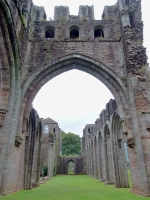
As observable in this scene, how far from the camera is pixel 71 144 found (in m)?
44.2

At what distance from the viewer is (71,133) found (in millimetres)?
45562

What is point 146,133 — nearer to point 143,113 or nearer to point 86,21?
point 143,113

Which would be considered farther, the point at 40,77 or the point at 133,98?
the point at 40,77

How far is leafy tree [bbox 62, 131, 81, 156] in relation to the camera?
1713 inches

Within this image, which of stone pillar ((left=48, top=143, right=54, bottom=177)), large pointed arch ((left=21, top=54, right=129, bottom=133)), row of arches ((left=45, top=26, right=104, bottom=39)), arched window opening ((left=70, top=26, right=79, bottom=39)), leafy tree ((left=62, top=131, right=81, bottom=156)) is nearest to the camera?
large pointed arch ((left=21, top=54, right=129, bottom=133))

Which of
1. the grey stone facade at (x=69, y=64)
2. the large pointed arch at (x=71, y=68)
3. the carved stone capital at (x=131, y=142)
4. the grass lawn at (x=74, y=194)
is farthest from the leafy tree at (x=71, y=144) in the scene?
the carved stone capital at (x=131, y=142)

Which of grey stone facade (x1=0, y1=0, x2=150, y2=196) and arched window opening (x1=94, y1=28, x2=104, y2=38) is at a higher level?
arched window opening (x1=94, y1=28, x2=104, y2=38)

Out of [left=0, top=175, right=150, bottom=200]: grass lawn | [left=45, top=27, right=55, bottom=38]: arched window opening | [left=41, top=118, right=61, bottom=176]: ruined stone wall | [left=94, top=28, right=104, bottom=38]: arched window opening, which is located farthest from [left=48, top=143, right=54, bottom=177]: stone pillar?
[left=94, top=28, right=104, bottom=38]: arched window opening

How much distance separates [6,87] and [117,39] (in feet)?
21.1

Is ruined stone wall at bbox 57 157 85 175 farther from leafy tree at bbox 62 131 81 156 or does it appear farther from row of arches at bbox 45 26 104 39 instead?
row of arches at bbox 45 26 104 39

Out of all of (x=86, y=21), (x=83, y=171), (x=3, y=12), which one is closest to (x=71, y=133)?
(x=83, y=171)

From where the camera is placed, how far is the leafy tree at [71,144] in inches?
1713

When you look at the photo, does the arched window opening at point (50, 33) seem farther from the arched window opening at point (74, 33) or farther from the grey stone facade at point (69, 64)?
the arched window opening at point (74, 33)

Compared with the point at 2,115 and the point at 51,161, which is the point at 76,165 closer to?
the point at 51,161
